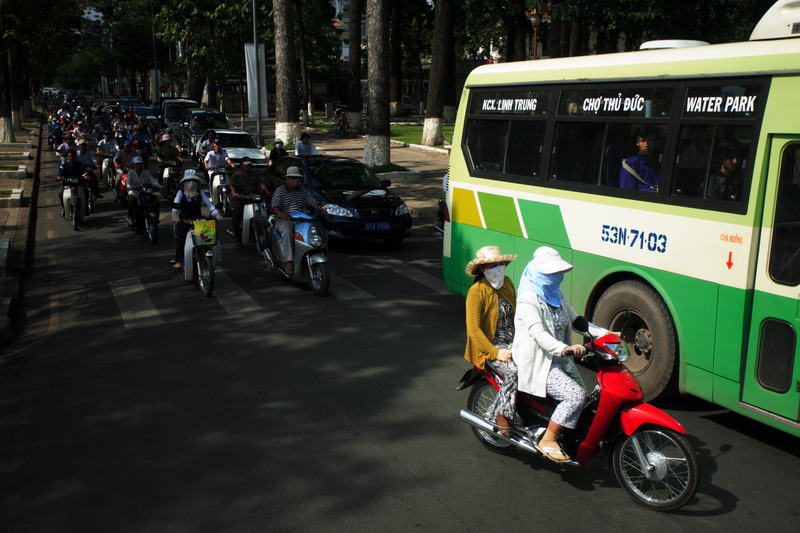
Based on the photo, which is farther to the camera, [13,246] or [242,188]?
[242,188]

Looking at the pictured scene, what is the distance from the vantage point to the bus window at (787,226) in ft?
18.1

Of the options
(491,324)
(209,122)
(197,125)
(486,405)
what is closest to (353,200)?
(486,405)

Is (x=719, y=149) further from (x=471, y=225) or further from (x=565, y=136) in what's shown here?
(x=471, y=225)

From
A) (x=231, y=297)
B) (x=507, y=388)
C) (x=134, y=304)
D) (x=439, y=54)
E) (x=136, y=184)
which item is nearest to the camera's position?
(x=507, y=388)

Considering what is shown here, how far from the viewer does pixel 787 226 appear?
5621 millimetres

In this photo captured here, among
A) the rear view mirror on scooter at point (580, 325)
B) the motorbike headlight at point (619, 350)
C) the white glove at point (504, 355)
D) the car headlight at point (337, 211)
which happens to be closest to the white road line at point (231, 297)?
the car headlight at point (337, 211)

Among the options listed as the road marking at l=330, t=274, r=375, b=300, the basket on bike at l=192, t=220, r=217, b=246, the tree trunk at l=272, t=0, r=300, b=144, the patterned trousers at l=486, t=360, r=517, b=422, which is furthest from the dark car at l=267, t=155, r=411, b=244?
the tree trunk at l=272, t=0, r=300, b=144

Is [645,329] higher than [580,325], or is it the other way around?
[580,325]

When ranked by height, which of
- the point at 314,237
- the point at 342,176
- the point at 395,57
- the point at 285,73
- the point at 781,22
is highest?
the point at 395,57

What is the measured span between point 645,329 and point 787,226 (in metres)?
1.68

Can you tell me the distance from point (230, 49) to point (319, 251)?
3483 centimetres

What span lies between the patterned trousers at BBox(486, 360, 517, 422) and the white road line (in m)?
5.50

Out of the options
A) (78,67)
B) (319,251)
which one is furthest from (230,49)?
(78,67)

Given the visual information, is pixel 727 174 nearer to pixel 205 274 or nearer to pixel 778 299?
pixel 778 299
